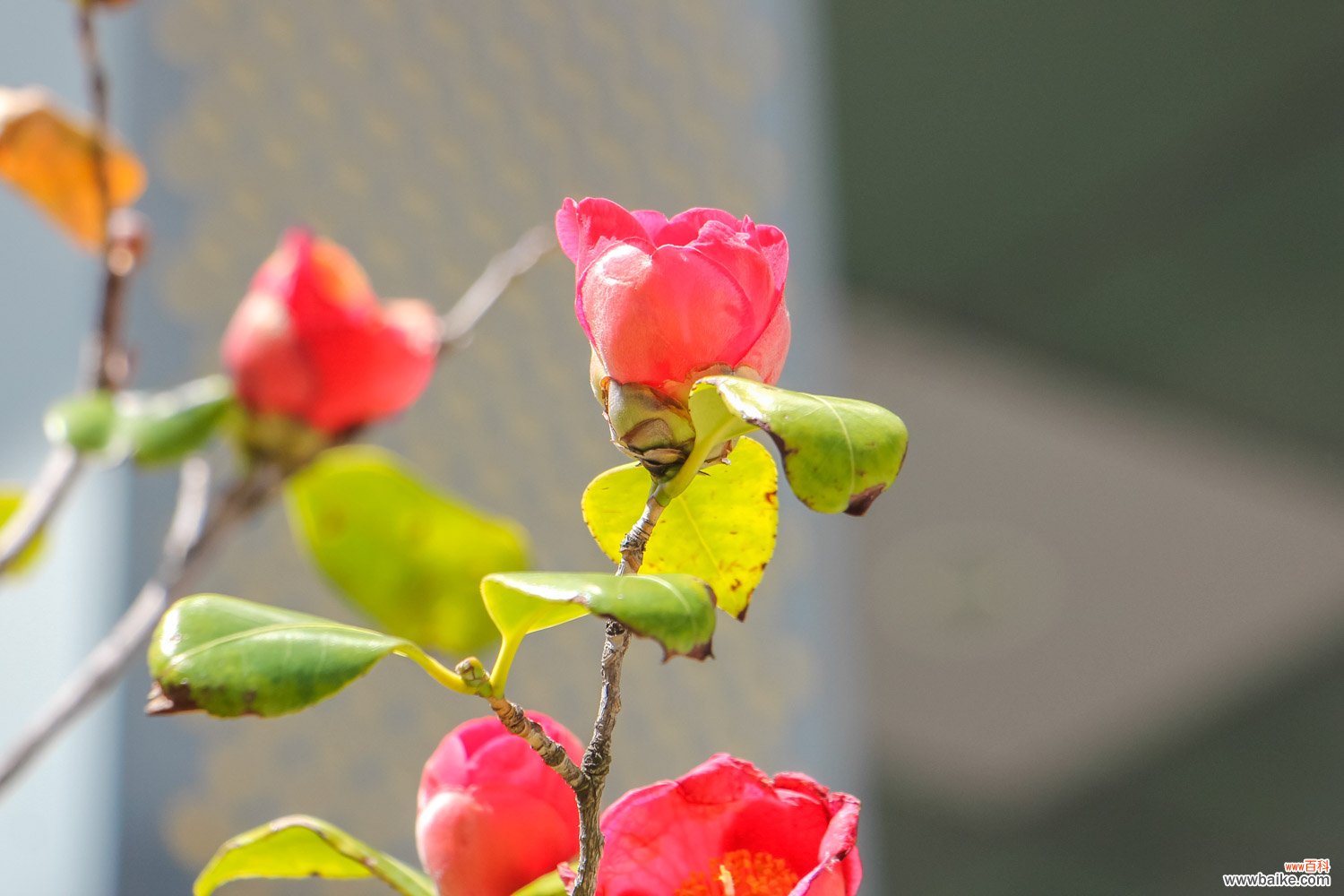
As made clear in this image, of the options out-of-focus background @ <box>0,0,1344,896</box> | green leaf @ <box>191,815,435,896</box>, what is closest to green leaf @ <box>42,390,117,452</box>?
green leaf @ <box>191,815,435,896</box>

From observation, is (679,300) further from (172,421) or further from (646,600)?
(172,421)

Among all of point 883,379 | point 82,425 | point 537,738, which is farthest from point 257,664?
point 883,379

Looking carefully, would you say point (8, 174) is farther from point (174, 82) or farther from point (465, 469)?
point (465, 469)

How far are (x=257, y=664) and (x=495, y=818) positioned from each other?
6 cm

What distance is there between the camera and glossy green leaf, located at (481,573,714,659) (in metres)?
0.18

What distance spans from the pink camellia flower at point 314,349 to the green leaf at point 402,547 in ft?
0.13

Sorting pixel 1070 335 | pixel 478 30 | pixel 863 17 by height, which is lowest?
pixel 478 30

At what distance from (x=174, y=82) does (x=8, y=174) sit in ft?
1.42

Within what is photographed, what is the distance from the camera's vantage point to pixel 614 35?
1.29m

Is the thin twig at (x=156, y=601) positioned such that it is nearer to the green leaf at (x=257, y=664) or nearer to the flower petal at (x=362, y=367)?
the flower petal at (x=362, y=367)

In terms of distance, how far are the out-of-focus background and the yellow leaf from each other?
313 mm

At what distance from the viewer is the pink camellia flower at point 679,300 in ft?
0.75

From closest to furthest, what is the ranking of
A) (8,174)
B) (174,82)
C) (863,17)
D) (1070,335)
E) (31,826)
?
(8,174) < (31,826) < (174,82) < (863,17) < (1070,335)

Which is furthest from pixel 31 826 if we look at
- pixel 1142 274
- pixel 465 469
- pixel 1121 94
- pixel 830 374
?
pixel 1142 274
